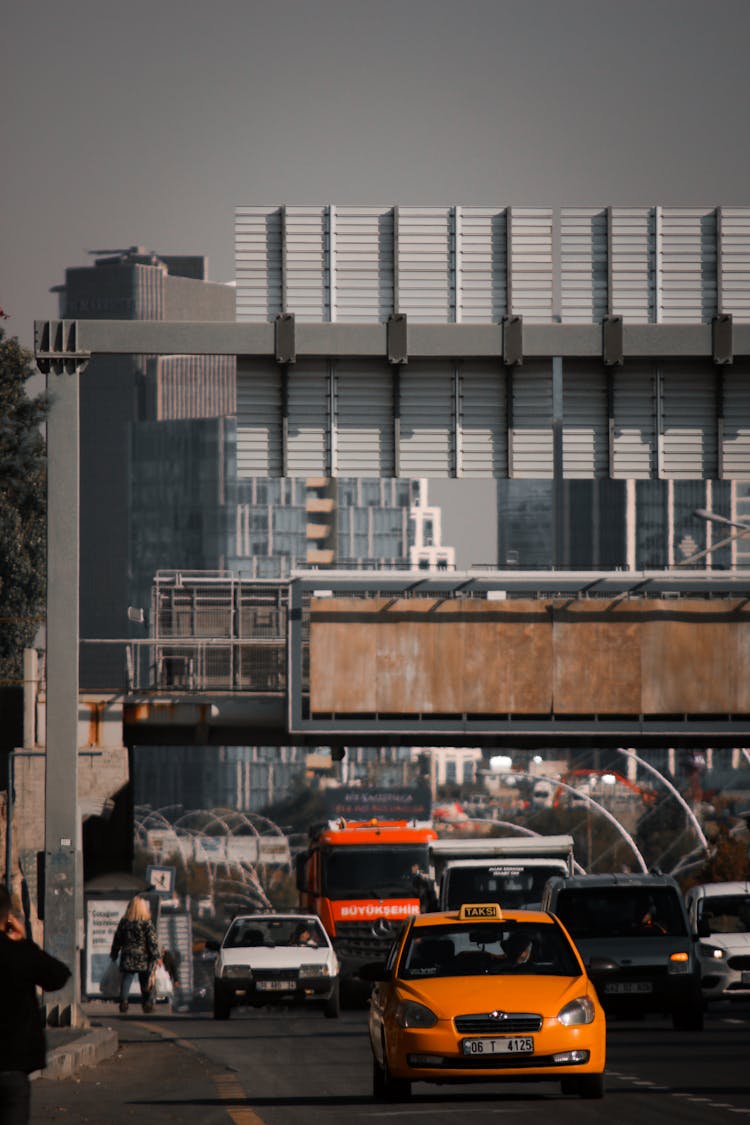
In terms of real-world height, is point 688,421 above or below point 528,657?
above

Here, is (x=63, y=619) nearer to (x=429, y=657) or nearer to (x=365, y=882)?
(x=365, y=882)

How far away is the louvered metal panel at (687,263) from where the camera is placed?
1072 inches

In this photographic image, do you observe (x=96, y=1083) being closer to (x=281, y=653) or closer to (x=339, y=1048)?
(x=339, y=1048)

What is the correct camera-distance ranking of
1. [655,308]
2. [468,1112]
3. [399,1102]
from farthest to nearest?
[655,308] < [399,1102] < [468,1112]

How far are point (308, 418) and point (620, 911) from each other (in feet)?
23.4

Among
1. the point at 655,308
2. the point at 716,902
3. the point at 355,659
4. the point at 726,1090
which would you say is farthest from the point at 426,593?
the point at 726,1090

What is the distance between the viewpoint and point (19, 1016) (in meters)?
10.0

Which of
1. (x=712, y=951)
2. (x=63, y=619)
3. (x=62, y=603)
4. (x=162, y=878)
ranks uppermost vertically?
(x=62, y=603)

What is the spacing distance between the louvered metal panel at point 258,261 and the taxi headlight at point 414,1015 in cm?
1215

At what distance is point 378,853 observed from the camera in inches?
1617

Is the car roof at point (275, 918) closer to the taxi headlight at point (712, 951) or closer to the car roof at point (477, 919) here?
the taxi headlight at point (712, 951)

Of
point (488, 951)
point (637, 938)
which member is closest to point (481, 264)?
point (637, 938)

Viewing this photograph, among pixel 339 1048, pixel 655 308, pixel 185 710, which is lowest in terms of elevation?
pixel 339 1048

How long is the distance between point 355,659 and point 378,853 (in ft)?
12.4
